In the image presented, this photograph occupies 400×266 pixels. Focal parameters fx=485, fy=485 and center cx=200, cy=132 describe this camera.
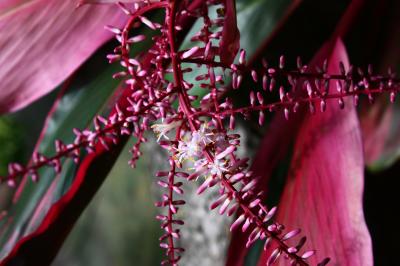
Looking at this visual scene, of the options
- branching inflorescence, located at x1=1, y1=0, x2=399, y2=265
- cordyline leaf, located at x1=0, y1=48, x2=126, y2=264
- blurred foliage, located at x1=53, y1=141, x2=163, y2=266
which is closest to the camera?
branching inflorescence, located at x1=1, y1=0, x2=399, y2=265

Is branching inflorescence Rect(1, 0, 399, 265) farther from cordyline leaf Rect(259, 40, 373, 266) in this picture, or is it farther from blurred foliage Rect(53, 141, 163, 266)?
blurred foliage Rect(53, 141, 163, 266)

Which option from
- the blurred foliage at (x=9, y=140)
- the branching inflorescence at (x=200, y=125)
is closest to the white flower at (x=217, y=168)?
the branching inflorescence at (x=200, y=125)

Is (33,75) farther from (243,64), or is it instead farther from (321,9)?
(321,9)

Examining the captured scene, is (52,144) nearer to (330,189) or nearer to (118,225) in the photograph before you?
(330,189)

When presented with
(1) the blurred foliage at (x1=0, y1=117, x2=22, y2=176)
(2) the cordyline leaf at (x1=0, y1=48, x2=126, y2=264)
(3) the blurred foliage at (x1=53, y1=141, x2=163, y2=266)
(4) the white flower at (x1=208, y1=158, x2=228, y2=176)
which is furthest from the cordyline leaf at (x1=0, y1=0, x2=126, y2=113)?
(3) the blurred foliage at (x1=53, y1=141, x2=163, y2=266)

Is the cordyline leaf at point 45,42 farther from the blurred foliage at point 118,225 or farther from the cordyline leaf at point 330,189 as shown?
the blurred foliage at point 118,225

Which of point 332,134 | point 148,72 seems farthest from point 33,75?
point 332,134

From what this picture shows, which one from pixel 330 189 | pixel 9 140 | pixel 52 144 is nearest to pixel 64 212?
pixel 52 144
